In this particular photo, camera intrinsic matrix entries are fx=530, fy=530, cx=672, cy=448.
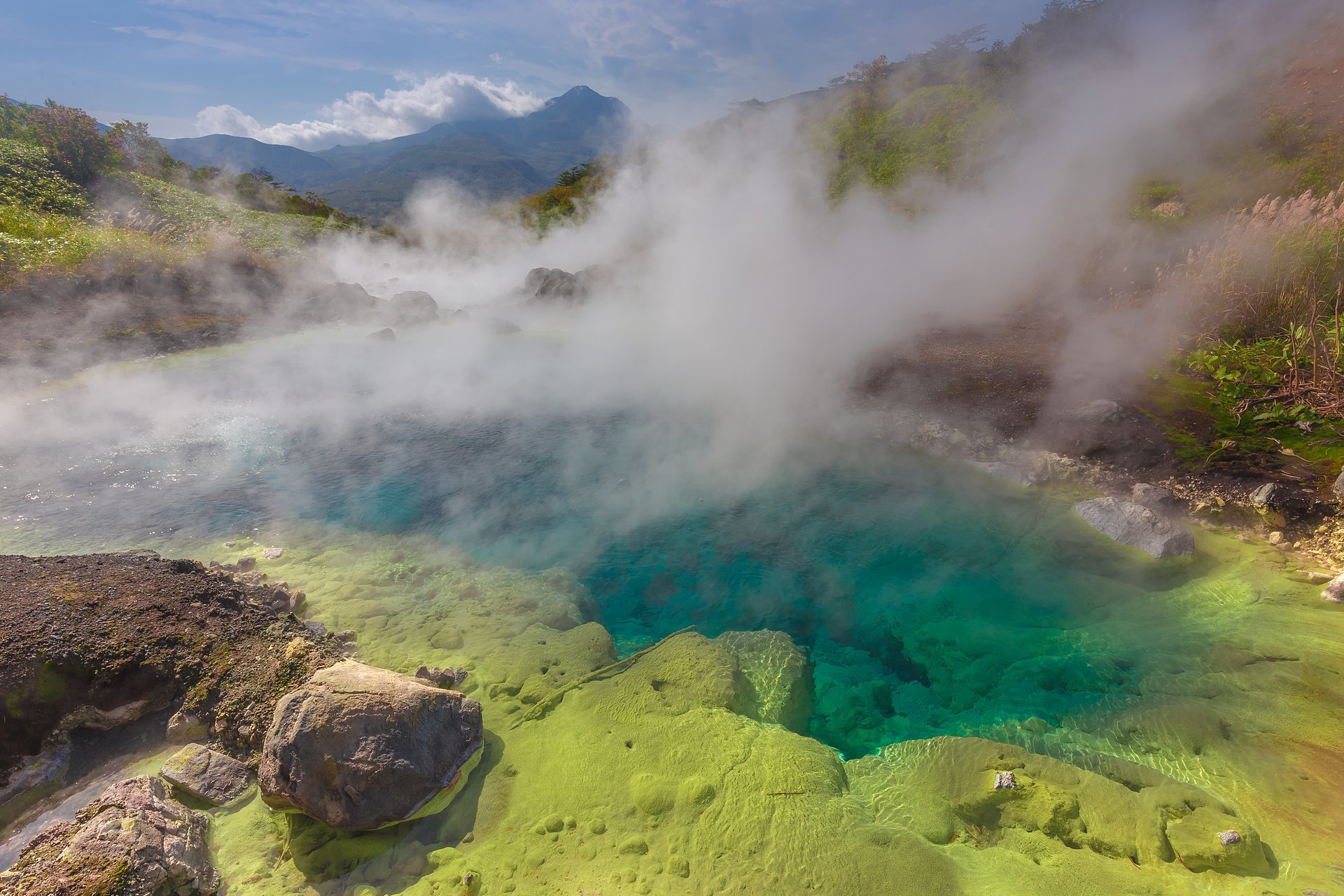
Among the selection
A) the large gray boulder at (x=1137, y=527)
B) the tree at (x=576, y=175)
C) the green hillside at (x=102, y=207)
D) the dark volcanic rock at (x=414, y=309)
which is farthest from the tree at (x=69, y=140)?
the large gray boulder at (x=1137, y=527)

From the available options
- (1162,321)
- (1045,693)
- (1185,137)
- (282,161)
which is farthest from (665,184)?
(282,161)

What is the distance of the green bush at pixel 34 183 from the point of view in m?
15.2

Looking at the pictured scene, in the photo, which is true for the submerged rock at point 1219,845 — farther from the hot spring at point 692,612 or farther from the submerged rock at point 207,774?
the submerged rock at point 207,774

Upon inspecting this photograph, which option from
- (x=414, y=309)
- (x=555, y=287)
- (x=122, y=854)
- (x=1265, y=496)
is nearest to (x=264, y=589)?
(x=122, y=854)

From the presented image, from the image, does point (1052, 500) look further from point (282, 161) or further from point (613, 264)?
point (282, 161)

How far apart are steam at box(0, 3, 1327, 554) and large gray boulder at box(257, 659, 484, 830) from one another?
352 centimetres

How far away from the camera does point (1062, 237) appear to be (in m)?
13.1

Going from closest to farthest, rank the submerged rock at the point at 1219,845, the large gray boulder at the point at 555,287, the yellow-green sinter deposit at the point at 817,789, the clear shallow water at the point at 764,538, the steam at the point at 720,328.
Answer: the submerged rock at the point at 1219,845 → the yellow-green sinter deposit at the point at 817,789 → the clear shallow water at the point at 764,538 → the steam at the point at 720,328 → the large gray boulder at the point at 555,287

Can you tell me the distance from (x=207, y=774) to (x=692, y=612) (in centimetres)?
387

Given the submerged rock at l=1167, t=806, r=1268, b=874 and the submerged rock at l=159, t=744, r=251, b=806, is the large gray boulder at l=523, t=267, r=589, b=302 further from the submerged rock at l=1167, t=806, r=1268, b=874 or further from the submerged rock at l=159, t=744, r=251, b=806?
the submerged rock at l=1167, t=806, r=1268, b=874

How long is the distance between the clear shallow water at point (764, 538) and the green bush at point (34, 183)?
13.5 meters

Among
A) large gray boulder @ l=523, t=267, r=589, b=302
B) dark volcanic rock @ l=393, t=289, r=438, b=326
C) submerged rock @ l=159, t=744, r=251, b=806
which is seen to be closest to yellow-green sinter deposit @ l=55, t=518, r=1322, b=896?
submerged rock @ l=159, t=744, r=251, b=806

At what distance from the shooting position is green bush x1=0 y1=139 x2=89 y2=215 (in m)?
15.2

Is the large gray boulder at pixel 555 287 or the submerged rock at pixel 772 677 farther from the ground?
the large gray boulder at pixel 555 287
